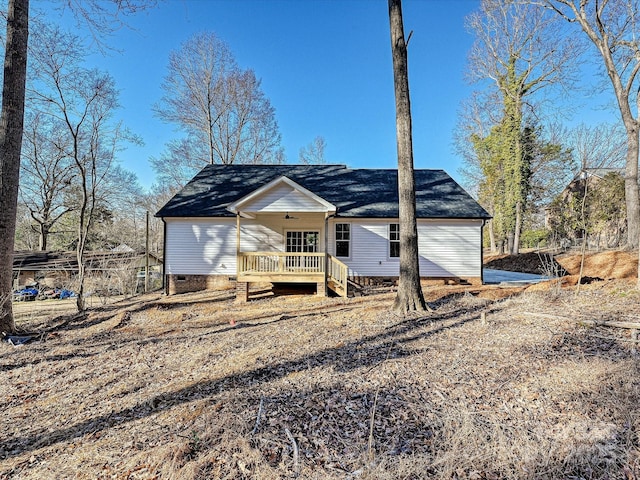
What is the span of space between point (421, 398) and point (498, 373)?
1198 mm

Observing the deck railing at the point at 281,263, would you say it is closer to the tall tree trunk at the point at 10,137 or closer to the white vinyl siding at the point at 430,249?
the white vinyl siding at the point at 430,249

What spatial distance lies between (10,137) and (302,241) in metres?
9.24

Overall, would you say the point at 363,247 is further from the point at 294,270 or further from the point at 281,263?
the point at 281,263

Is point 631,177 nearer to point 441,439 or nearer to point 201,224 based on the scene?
point 441,439

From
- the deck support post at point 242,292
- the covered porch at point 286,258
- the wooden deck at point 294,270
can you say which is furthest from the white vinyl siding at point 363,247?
the deck support post at point 242,292

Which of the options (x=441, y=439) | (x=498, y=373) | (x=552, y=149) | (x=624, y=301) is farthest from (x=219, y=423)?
(x=552, y=149)

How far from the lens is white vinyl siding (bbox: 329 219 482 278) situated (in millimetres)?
12641

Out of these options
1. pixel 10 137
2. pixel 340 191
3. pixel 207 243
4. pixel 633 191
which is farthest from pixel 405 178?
pixel 633 191

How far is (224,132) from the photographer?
24984mm

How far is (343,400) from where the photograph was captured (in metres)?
3.40

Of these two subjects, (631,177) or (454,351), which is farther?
(631,177)

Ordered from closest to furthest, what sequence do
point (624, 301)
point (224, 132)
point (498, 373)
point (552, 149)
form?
1. point (498, 373)
2. point (624, 301)
3. point (552, 149)
4. point (224, 132)

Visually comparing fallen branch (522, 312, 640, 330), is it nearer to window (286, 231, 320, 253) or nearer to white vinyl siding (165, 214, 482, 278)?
white vinyl siding (165, 214, 482, 278)

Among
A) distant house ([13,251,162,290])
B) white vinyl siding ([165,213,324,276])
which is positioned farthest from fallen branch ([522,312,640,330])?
distant house ([13,251,162,290])
